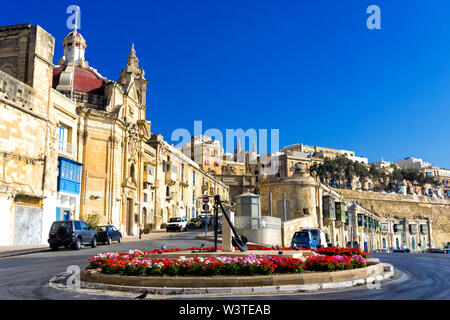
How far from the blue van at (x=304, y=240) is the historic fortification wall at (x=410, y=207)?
6961cm

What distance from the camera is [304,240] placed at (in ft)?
79.0

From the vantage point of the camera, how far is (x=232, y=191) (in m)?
98.1

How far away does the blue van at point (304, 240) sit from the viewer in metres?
24.0

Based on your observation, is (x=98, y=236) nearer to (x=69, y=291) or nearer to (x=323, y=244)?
(x=323, y=244)

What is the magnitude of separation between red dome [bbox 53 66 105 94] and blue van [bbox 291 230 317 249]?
28427mm

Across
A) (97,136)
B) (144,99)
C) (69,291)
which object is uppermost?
(144,99)

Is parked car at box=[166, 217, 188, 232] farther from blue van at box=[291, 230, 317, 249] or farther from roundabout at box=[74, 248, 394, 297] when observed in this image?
roundabout at box=[74, 248, 394, 297]

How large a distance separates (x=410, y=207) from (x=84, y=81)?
83.4 meters

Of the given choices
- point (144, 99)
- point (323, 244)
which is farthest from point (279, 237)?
point (144, 99)

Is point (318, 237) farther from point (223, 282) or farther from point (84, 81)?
point (84, 81)

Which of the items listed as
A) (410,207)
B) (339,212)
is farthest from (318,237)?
(410,207)

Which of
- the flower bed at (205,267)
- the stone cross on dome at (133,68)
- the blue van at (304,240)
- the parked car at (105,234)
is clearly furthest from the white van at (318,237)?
the stone cross on dome at (133,68)

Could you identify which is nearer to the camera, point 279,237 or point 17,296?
point 17,296
